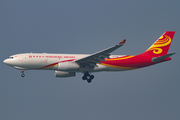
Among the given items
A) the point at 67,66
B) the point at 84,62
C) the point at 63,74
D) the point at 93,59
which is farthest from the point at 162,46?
the point at 63,74

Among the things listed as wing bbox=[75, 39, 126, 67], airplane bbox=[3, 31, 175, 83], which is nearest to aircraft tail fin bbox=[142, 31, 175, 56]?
airplane bbox=[3, 31, 175, 83]

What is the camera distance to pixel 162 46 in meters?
47.8

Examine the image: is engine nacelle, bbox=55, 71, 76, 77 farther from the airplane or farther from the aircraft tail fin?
the aircraft tail fin

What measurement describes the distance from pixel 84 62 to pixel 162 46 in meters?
14.2

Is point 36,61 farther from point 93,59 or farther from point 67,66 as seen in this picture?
point 93,59

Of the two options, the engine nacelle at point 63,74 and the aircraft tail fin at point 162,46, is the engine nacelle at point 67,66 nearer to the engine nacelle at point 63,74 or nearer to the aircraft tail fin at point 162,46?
the engine nacelle at point 63,74

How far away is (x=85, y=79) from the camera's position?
45.2m

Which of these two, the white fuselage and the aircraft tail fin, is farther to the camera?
the aircraft tail fin

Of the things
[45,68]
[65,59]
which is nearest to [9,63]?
[45,68]

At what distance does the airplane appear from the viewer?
41.9 metres

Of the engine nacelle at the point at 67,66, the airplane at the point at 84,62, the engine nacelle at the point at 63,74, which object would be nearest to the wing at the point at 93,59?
the airplane at the point at 84,62

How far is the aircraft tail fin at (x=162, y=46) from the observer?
47156 millimetres

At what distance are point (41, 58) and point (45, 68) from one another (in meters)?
1.62

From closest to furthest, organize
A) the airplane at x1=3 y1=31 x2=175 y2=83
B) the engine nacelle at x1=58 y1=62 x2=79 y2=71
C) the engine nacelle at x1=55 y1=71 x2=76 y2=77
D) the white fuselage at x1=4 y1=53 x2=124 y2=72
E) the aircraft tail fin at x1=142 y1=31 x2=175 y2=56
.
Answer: the engine nacelle at x1=58 y1=62 x2=79 y2=71 < the airplane at x1=3 y1=31 x2=175 y2=83 < the white fuselage at x1=4 y1=53 x2=124 y2=72 < the engine nacelle at x1=55 y1=71 x2=76 y2=77 < the aircraft tail fin at x1=142 y1=31 x2=175 y2=56
